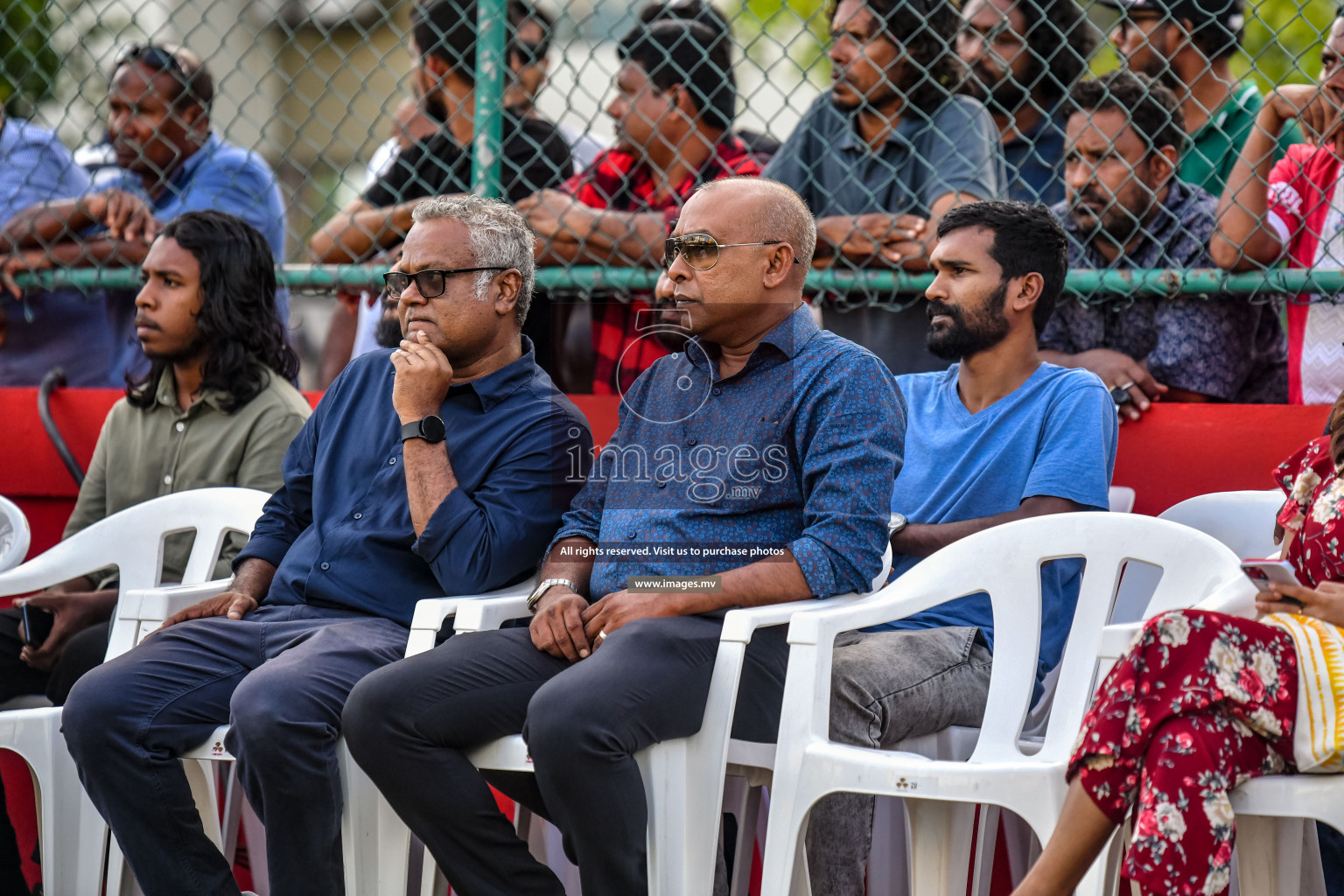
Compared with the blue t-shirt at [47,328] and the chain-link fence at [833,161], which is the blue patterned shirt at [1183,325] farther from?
the blue t-shirt at [47,328]

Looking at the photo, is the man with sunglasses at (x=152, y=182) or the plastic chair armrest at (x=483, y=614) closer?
the plastic chair armrest at (x=483, y=614)

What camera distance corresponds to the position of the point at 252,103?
15.3 metres

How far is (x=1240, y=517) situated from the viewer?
3131 millimetres

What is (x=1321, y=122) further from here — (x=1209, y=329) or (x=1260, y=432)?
(x=1260, y=432)

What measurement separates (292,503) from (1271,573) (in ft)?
7.24

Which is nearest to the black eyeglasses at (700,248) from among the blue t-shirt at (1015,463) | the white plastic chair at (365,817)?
the blue t-shirt at (1015,463)

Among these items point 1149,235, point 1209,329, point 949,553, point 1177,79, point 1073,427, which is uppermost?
point 1177,79

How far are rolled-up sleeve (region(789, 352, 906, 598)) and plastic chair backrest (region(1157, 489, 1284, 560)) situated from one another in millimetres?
754

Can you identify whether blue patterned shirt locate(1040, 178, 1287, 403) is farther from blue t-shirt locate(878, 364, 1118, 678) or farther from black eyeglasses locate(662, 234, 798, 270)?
black eyeglasses locate(662, 234, 798, 270)

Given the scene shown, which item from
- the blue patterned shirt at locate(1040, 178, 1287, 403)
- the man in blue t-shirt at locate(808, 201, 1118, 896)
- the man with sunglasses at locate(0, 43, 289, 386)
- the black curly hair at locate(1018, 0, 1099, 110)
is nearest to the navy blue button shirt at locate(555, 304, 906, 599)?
the man in blue t-shirt at locate(808, 201, 1118, 896)

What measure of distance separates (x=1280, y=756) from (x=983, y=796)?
48 cm

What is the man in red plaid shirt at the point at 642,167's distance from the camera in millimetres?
4055

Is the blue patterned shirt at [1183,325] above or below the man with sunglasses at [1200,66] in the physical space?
below

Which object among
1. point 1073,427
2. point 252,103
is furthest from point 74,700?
point 252,103
